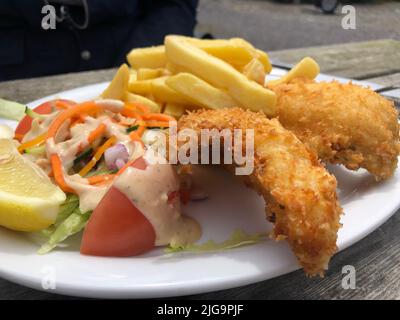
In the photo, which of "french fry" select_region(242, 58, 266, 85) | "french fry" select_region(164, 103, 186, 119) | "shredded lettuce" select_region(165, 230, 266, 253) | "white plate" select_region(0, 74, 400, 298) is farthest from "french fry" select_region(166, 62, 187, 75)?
"shredded lettuce" select_region(165, 230, 266, 253)

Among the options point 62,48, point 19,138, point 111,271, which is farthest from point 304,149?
point 62,48

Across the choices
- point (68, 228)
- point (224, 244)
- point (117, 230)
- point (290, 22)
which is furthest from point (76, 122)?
point (290, 22)

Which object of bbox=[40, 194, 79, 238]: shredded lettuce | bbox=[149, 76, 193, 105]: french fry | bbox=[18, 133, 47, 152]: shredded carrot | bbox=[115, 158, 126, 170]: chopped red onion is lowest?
bbox=[40, 194, 79, 238]: shredded lettuce

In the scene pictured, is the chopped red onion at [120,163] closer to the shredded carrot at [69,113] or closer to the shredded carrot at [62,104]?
the shredded carrot at [69,113]

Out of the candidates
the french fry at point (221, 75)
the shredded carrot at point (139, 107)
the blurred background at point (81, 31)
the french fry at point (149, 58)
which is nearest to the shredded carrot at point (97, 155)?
the shredded carrot at point (139, 107)

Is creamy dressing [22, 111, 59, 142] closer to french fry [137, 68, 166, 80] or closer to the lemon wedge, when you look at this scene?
the lemon wedge

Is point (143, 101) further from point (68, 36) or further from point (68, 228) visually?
point (68, 36)
